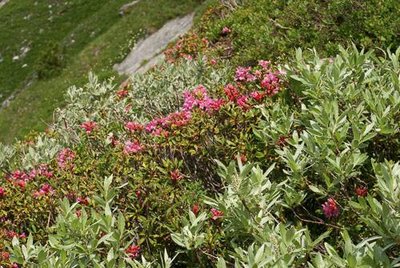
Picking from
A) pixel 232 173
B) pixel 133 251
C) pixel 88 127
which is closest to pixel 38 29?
pixel 88 127

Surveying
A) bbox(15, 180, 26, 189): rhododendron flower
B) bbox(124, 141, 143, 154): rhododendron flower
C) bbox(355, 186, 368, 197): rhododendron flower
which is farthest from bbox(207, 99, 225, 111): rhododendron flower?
bbox(15, 180, 26, 189): rhododendron flower

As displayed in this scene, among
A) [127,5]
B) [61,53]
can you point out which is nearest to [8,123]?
[61,53]

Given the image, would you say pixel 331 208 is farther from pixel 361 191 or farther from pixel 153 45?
pixel 153 45

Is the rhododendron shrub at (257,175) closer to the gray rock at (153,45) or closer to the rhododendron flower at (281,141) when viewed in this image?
the rhododendron flower at (281,141)

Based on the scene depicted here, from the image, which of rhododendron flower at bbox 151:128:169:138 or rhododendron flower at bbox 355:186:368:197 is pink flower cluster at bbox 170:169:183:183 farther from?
rhododendron flower at bbox 355:186:368:197

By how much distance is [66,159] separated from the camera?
816 cm

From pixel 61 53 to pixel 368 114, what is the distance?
99.2ft

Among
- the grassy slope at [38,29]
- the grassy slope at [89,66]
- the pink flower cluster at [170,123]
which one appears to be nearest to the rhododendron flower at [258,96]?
the pink flower cluster at [170,123]

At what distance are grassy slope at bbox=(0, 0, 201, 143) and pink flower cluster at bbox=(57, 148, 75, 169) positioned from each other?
595 inches

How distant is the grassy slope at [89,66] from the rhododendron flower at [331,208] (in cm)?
1942

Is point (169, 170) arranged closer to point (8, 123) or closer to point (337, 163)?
point (337, 163)

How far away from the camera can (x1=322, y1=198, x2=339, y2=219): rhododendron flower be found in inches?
202

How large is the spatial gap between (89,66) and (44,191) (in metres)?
19.9

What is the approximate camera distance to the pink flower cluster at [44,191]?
7.11 meters
